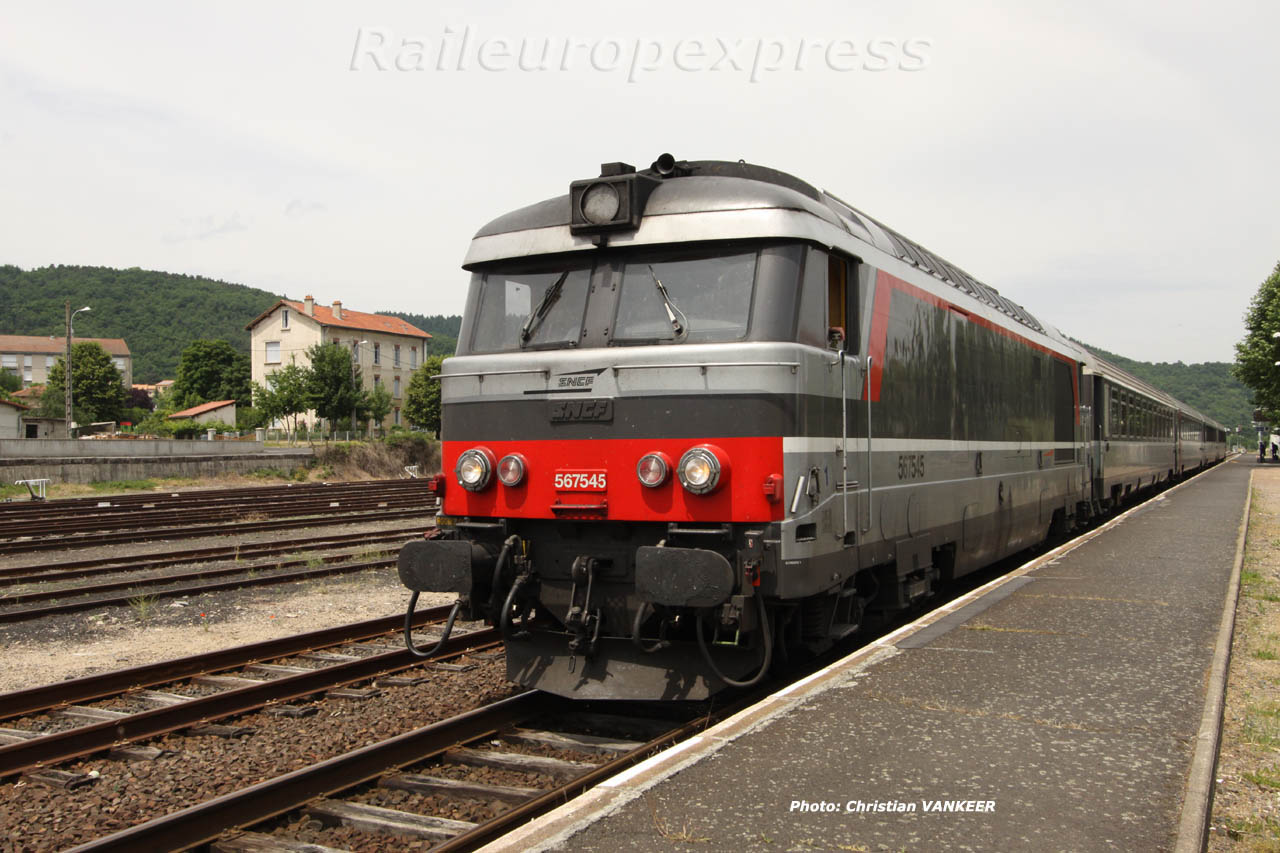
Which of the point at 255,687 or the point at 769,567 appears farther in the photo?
the point at 255,687

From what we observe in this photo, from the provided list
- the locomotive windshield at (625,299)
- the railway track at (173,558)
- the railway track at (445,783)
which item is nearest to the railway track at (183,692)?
the railway track at (445,783)

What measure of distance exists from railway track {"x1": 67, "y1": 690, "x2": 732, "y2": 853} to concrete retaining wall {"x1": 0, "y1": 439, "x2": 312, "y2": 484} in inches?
1146

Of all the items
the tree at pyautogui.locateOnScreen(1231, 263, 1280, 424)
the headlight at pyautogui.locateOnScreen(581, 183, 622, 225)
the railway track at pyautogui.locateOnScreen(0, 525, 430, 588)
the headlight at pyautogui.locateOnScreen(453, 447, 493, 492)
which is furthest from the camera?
the tree at pyautogui.locateOnScreen(1231, 263, 1280, 424)

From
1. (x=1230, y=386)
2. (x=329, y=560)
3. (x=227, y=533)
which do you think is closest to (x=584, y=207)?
(x=329, y=560)

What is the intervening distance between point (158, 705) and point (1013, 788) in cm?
564

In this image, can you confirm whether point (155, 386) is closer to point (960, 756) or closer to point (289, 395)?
point (289, 395)

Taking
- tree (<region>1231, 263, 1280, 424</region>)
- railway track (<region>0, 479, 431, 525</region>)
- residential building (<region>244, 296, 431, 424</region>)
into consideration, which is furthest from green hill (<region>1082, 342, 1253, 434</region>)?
railway track (<region>0, 479, 431, 525</region>)

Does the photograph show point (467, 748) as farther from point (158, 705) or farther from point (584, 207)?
point (584, 207)

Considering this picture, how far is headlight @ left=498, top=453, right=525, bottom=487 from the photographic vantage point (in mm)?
6383

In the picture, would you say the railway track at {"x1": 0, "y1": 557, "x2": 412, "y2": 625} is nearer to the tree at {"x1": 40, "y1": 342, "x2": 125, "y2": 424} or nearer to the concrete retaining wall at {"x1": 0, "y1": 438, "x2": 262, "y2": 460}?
the concrete retaining wall at {"x1": 0, "y1": 438, "x2": 262, "y2": 460}

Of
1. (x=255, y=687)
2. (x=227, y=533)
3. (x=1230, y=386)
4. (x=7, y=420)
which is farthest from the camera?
(x=1230, y=386)

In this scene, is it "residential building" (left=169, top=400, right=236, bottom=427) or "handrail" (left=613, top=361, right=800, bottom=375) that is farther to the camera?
"residential building" (left=169, top=400, right=236, bottom=427)

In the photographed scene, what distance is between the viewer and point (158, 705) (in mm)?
7020

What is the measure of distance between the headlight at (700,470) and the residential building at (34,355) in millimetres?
117857
